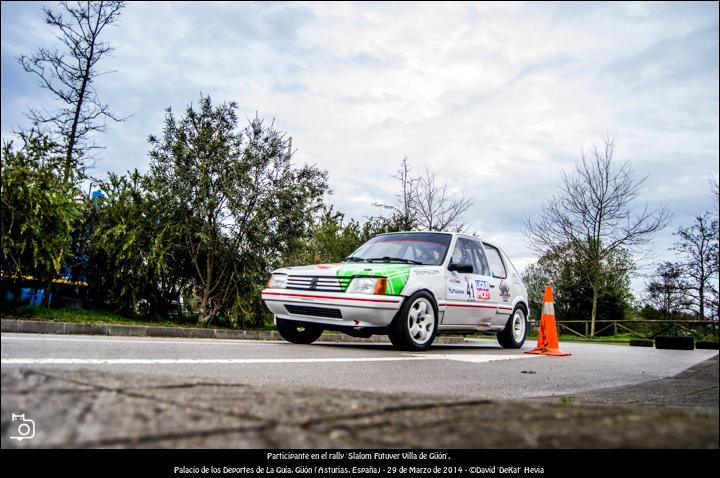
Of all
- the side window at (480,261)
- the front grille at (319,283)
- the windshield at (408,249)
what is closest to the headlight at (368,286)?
the front grille at (319,283)

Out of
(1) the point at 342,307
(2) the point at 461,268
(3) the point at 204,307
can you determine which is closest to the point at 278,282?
(1) the point at 342,307

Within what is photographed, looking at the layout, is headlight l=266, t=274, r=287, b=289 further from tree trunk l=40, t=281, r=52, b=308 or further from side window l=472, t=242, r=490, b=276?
tree trunk l=40, t=281, r=52, b=308

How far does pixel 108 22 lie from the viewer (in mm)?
14977

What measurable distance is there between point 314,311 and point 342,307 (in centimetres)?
53

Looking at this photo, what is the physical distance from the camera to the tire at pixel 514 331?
1060 cm

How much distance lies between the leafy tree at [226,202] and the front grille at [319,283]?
5738 millimetres

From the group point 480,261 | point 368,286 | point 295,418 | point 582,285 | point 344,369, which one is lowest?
point 344,369

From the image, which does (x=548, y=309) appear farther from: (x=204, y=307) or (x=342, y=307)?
(x=204, y=307)

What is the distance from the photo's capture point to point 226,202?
14211 millimetres

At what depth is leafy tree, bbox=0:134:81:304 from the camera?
10344 mm

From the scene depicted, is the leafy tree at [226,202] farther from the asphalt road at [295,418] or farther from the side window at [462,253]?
the asphalt road at [295,418]

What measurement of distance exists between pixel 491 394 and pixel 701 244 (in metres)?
31.8

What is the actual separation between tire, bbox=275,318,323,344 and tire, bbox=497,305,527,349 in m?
3.58

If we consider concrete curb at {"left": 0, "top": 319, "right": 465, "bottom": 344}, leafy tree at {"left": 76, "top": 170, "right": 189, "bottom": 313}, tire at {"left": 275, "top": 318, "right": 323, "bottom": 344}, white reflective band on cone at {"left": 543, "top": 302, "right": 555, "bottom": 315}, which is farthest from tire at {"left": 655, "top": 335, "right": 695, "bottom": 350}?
leafy tree at {"left": 76, "top": 170, "right": 189, "bottom": 313}
